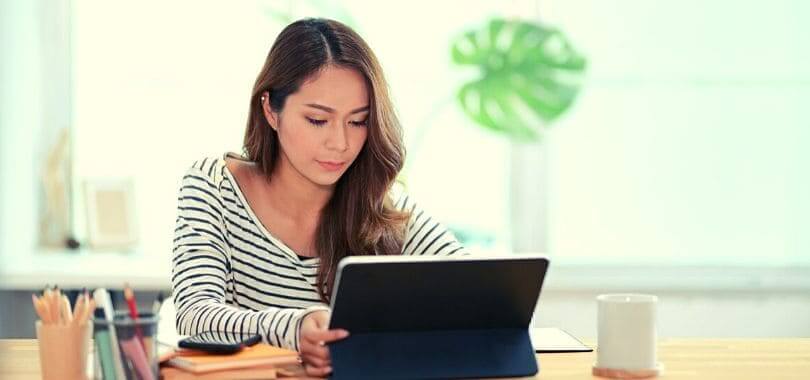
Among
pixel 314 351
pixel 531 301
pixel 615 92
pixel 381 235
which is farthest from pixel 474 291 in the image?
pixel 615 92

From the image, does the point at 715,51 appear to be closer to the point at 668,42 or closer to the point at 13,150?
the point at 668,42

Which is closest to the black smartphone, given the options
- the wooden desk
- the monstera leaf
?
the wooden desk

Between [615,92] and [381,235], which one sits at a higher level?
[615,92]

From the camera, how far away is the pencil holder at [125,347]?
4.87 feet

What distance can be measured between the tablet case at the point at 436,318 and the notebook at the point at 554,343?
0.22m

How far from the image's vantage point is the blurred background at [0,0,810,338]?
152 inches

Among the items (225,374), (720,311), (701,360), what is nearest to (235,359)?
(225,374)

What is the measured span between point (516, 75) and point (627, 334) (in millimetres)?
2185

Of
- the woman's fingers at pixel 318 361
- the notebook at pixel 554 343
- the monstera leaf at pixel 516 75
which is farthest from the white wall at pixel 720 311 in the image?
the woman's fingers at pixel 318 361

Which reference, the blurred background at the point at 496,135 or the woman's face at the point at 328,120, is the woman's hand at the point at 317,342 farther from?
the blurred background at the point at 496,135

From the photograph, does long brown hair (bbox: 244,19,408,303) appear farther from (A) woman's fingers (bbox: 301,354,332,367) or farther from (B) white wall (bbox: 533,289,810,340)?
(B) white wall (bbox: 533,289,810,340)

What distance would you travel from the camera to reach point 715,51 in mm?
3918

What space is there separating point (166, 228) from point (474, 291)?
2475mm

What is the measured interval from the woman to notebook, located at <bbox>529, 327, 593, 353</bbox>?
0.30 m
